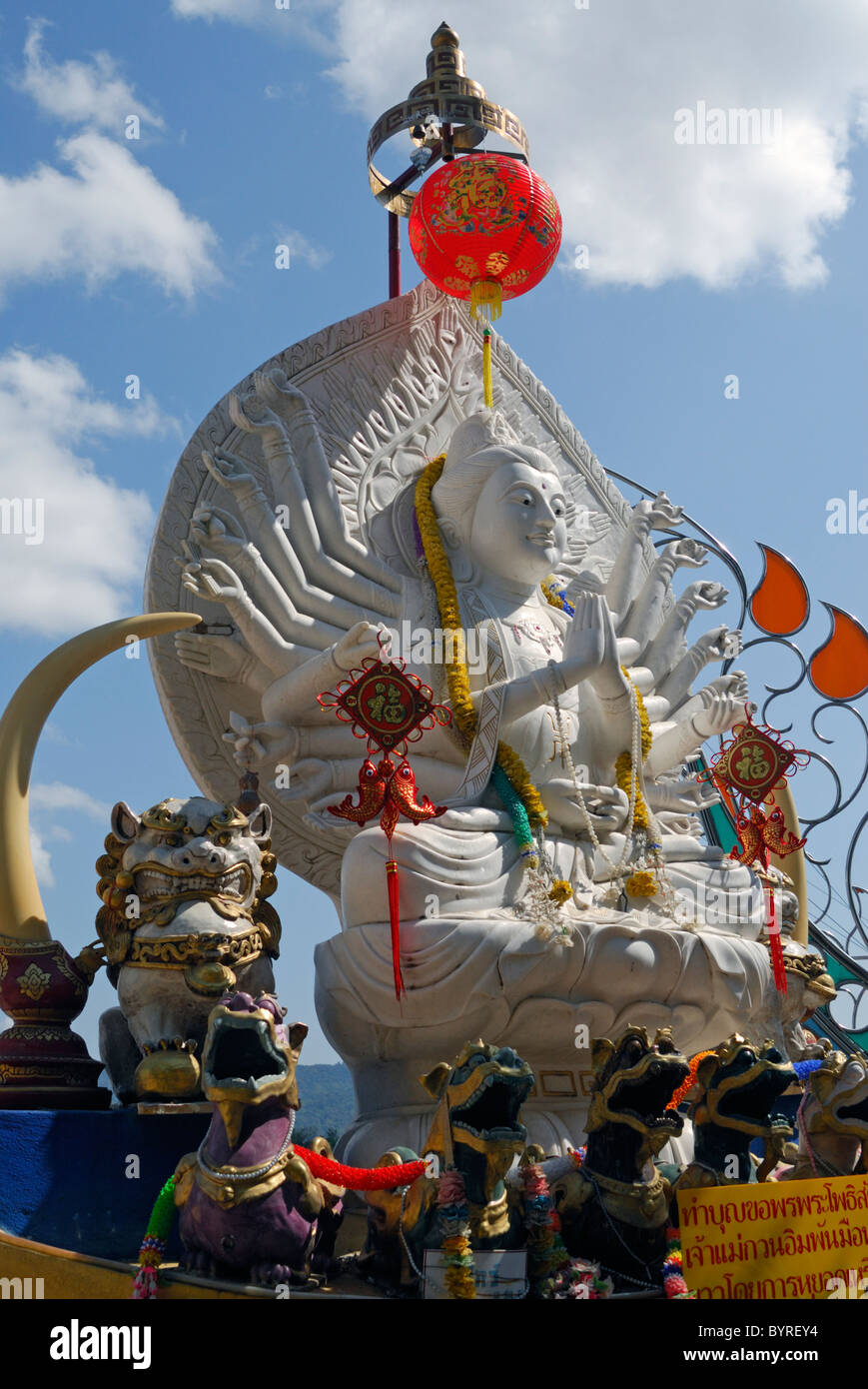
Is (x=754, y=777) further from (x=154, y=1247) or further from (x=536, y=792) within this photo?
(x=154, y=1247)

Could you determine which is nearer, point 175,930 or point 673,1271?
point 673,1271

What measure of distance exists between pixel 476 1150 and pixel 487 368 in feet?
13.8

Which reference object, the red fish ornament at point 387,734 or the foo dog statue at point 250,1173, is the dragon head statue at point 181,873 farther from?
the foo dog statue at point 250,1173

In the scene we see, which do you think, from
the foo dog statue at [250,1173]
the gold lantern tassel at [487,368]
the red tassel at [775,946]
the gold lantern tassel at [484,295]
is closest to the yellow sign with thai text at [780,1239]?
the foo dog statue at [250,1173]

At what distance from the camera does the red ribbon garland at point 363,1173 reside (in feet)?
12.9

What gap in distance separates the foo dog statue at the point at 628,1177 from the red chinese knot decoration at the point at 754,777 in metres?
2.08

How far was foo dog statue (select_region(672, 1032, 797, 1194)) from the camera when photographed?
415 centimetres

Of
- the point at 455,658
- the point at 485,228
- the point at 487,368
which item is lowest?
the point at 455,658

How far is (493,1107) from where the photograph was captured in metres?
3.76

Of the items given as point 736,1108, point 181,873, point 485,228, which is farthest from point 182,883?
point 485,228

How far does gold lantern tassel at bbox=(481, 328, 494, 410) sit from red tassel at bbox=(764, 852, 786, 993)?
2704 millimetres

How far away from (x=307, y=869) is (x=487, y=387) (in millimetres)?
2439
